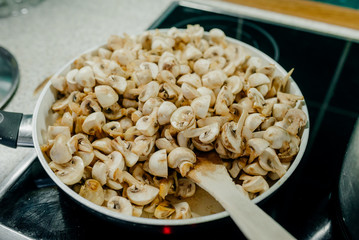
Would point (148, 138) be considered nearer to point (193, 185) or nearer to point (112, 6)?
point (193, 185)

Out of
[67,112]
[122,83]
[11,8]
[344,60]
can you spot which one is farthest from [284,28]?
[11,8]

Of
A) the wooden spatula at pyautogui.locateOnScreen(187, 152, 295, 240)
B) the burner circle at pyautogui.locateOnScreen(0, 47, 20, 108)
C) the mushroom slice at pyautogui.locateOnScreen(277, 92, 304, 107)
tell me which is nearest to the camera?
the wooden spatula at pyautogui.locateOnScreen(187, 152, 295, 240)

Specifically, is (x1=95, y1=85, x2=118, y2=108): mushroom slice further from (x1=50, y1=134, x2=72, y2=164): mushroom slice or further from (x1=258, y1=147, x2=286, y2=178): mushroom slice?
(x1=258, y1=147, x2=286, y2=178): mushroom slice


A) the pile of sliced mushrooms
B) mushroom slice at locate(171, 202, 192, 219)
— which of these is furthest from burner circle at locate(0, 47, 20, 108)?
mushroom slice at locate(171, 202, 192, 219)

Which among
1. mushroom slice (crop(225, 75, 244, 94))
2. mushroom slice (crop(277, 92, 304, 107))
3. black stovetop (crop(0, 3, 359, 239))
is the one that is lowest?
black stovetop (crop(0, 3, 359, 239))

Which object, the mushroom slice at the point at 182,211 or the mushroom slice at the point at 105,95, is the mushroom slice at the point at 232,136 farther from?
the mushroom slice at the point at 105,95

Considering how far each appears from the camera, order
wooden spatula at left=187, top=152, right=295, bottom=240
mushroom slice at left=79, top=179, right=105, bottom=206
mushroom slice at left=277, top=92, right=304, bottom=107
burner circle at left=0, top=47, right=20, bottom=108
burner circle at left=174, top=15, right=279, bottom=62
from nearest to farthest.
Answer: wooden spatula at left=187, top=152, right=295, bottom=240 → mushroom slice at left=79, top=179, right=105, bottom=206 → mushroom slice at left=277, top=92, right=304, bottom=107 → burner circle at left=0, top=47, right=20, bottom=108 → burner circle at left=174, top=15, right=279, bottom=62
